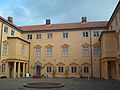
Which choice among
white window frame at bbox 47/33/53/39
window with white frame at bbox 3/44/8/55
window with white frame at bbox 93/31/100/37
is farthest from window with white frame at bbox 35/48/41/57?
window with white frame at bbox 93/31/100/37

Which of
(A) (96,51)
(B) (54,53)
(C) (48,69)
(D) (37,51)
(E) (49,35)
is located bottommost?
(C) (48,69)

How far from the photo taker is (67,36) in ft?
109

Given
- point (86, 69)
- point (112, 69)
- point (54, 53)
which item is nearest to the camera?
point (112, 69)

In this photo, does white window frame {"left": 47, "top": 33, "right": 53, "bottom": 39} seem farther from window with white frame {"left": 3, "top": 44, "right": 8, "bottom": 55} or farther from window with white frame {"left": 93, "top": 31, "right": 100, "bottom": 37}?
window with white frame {"left": 3, "top": 44, "right": 8, "bottom": 55}

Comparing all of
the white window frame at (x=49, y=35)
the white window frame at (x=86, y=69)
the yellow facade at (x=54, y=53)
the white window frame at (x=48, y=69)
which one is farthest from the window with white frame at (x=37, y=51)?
the white window frame at (x=86, y=69)

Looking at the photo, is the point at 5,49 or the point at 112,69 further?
the point at 5,49

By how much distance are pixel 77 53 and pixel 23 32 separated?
1297 centimetres

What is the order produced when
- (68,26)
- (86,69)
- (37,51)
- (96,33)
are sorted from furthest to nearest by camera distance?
1. (37,51)
2. (68,26)
3. (96,33)
4. (86,69)

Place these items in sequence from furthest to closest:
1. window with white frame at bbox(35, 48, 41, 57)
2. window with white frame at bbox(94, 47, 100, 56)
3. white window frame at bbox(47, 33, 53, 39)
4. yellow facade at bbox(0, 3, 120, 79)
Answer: window with white frame at bbox(35, 48, 41, 57) < white window frame at bbox(47, 33, 53, 39) < window with white frame at bbox(94, 47, 100, 56) < yellow facade at bbox(0, 3, 120, 79)

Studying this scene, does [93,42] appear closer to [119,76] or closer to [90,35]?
[90,35]

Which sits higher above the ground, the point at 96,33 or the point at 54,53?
the point at 96,33

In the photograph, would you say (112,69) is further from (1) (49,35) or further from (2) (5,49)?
(2) (5,49)

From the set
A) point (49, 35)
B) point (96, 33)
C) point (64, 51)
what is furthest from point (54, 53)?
point (96, 33)

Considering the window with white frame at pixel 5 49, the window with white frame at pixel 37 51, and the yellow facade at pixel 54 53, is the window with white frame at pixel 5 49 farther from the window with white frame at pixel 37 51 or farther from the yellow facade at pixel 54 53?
the window with white frame at pixel 37 51
